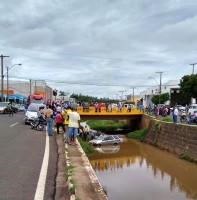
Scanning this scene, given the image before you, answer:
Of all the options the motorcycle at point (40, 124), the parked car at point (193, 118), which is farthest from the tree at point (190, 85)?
the motorcycle at point (40, 124)

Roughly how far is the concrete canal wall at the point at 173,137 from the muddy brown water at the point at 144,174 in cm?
88

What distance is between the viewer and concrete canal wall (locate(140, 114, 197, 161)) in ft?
91.2

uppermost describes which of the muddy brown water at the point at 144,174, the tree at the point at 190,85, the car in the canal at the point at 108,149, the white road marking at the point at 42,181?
the tree at the point at 190,85

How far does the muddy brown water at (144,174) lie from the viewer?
15953 millimetres

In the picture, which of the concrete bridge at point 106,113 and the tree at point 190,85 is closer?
the concrete bridge at point 106,113

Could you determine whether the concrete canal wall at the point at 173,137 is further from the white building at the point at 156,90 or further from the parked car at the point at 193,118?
the white building at the point at 156,90

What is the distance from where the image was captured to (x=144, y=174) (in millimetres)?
21391

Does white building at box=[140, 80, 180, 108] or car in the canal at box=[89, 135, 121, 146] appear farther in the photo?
white building at box=[140, 80, 180, 108]

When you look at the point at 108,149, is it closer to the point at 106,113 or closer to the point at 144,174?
the point at 106,113

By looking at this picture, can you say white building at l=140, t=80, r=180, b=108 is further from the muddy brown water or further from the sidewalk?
the sidewalk

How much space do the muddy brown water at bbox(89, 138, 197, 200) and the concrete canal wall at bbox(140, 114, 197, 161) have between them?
0.88 m

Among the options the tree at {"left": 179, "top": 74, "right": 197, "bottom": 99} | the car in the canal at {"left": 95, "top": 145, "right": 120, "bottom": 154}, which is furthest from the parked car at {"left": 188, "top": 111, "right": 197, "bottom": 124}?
the tree at {"left": 179, "top": 74, "right": 197, "bottom": 99}

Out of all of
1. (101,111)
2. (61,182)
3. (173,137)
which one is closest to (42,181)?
(61,182)

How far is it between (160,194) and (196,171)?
7976mm
